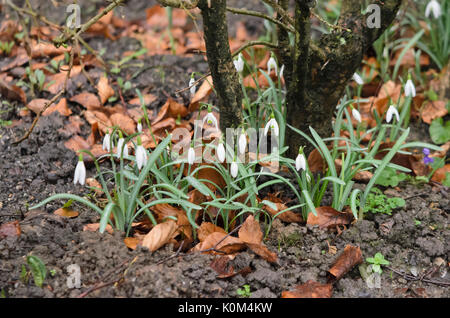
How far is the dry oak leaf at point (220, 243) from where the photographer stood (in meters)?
2.38

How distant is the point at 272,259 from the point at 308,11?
1.18 meters

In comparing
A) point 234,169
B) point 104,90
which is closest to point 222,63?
point 234,169

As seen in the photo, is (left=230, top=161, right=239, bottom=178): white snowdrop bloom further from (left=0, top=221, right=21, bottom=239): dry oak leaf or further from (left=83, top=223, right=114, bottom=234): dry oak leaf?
(left=0, top=221, right=21, bottom=239): dry oak leaf

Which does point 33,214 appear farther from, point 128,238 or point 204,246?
point 204,246

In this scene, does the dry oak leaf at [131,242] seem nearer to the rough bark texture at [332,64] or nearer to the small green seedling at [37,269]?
the small green seedling at [37,269]

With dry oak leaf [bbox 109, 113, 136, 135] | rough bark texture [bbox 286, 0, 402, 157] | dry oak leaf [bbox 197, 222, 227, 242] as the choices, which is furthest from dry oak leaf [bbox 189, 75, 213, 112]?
dry oak leaf [bbox 197, 222, 227, 242]

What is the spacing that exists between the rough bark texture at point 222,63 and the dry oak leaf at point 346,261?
2.80 ft

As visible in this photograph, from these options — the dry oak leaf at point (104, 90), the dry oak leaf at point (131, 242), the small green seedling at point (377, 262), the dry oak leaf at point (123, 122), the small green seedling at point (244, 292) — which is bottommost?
the small green seedling at point (244, 292)

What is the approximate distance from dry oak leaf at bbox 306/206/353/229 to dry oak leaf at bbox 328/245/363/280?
0.22 metres

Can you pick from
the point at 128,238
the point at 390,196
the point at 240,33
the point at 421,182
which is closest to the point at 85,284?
the point at 128,238

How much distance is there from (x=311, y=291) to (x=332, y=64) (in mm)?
1268

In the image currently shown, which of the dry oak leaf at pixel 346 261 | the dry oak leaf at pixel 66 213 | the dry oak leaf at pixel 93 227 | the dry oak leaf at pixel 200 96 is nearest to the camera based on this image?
the dry oak leaf at pixel 346 261

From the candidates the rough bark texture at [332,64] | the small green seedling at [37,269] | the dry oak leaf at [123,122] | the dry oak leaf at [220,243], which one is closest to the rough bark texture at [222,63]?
the rough bark texture at [332,64]

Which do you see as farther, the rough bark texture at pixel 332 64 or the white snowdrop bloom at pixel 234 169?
the rough bark texture at pixel 332 64
